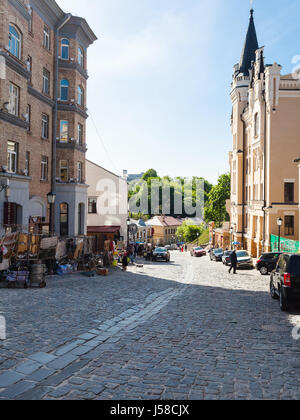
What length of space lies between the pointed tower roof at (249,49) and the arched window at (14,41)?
34548mm

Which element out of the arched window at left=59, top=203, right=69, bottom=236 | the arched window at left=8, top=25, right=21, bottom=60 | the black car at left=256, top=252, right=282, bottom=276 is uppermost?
the arched window at left=8, top=25, right=21, bottom=60

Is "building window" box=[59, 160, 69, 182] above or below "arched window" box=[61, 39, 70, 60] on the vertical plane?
below

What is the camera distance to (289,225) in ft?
117

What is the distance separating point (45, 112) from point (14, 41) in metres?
6.16

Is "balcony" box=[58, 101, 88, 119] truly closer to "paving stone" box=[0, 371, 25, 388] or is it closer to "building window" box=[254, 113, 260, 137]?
"building window" box=[254, 113, 260, 137]

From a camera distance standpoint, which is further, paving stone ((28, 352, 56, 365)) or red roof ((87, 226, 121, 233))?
red roof ((87, 226, 121, 233))

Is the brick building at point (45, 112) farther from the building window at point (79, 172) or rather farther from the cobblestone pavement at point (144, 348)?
the cobblestone pavement at point (144, 348)

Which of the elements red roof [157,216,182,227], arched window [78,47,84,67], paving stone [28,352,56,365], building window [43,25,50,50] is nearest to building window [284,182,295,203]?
arched window [78,47,84,67]

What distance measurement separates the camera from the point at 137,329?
9.57m

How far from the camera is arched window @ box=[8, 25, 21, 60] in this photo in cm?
1821

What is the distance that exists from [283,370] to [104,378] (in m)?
3.01

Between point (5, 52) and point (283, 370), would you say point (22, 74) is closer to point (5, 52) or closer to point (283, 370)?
point (5, 52)

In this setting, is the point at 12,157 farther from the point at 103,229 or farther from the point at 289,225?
the point at 289,225

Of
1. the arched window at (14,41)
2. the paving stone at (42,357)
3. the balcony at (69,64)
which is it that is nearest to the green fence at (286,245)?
the balcony at (69,64)
